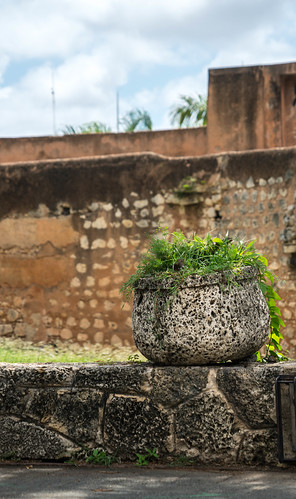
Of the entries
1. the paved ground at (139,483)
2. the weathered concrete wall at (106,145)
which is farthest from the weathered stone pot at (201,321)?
the weathered concrete wall at (106,145)

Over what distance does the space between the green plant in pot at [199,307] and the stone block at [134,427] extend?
0.82 feet

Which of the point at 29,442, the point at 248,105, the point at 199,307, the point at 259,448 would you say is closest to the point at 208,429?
the point at 259,448

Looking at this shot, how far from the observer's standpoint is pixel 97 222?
337 inches

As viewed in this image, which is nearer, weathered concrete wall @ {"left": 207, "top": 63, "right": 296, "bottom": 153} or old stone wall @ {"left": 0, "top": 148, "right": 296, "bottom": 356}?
old stone wall @ {"left": 0, "top": 148, "right": 296, "bottom": 356}

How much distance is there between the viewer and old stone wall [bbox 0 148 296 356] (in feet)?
27.1

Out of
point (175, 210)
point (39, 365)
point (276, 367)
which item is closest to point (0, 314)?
point (175, 210)

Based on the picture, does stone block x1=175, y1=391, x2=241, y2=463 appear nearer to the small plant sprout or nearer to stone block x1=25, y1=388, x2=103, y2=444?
the small plant sprout

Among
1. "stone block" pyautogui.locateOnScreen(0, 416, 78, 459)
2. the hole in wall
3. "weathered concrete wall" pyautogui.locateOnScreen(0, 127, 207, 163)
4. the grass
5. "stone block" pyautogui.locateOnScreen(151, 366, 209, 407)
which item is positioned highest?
"weathered concrete wall" pyautogui.locateOnScreen(0, 127, 207, 163)

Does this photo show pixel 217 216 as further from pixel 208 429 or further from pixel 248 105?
pixel 208 429

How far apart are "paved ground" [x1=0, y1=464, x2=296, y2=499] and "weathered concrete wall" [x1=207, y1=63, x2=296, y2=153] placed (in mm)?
8309

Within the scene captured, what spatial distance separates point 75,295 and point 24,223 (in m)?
1.09

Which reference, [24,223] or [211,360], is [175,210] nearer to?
[24,223]

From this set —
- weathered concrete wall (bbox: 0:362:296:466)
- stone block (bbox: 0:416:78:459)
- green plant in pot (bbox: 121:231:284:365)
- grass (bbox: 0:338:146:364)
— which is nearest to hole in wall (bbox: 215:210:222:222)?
grass (bbox: 0:338:146:364)

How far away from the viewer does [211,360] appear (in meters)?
3.44
